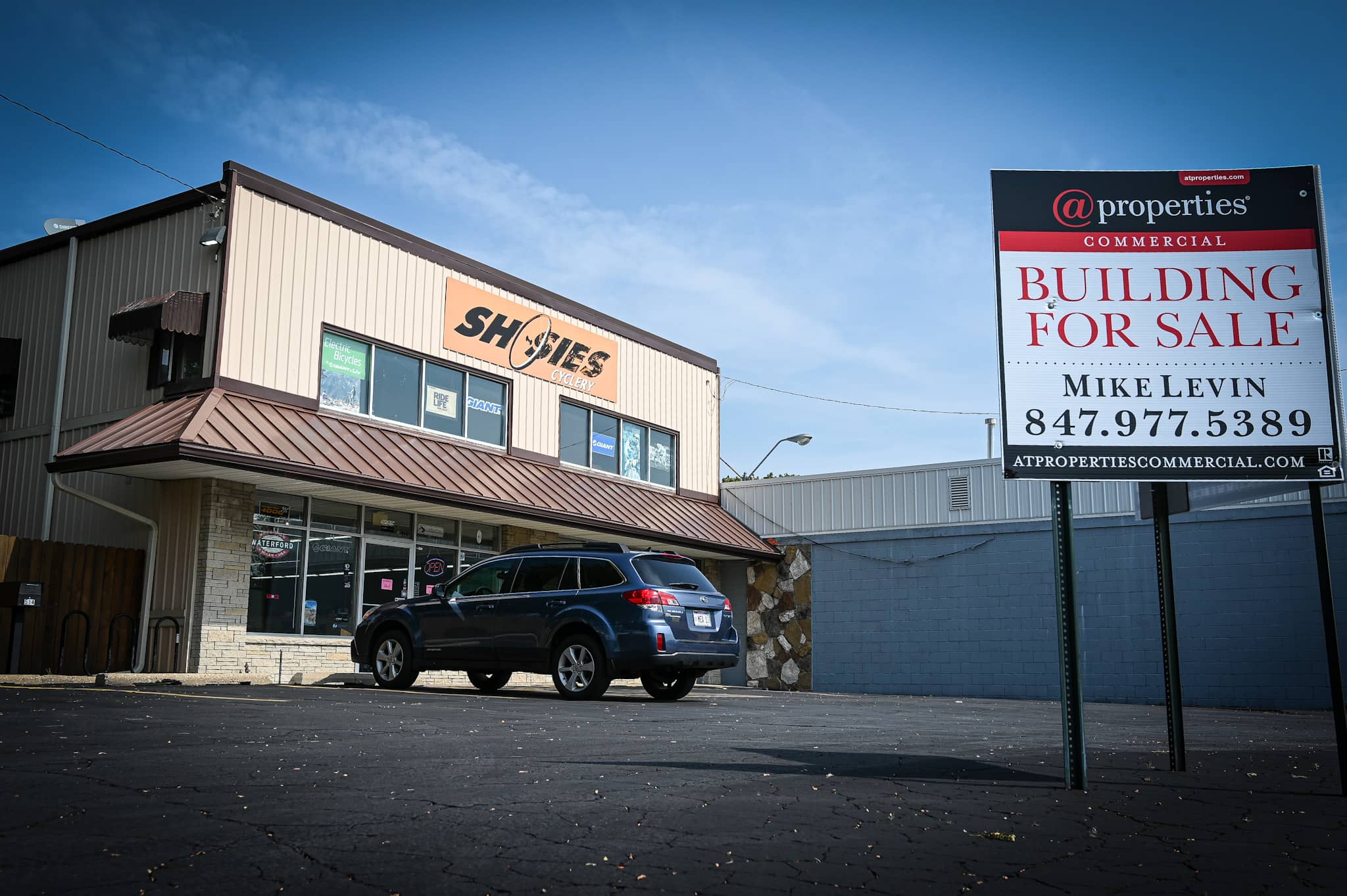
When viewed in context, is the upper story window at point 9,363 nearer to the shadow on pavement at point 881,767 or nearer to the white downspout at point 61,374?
the white downspout at point 61,374

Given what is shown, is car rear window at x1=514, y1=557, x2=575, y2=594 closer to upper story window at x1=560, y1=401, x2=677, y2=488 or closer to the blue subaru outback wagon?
the blue subaru outback wagon

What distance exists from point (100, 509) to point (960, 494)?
49.9 feet

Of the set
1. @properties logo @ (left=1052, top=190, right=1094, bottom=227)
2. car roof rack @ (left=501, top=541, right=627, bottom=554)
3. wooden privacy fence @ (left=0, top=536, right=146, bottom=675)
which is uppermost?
@properties logo @ (left=1052, top=190, right=1094, bottom=227)

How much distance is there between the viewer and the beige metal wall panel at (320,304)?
16.5m

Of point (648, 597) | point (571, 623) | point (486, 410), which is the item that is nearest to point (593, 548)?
point (571, 623)

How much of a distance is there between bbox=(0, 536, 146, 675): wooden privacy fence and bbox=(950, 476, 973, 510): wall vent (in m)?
14.3

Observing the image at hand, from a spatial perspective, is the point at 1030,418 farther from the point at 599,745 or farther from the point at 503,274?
the point at 503,274

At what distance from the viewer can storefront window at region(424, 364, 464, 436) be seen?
64.5 ft

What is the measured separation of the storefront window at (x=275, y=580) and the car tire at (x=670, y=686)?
5.73 meters

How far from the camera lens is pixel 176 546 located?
1602 centimetres

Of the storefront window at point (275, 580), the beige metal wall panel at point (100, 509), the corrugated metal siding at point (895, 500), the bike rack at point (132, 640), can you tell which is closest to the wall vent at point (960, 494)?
the corrugated metal siding at point (895, 500)

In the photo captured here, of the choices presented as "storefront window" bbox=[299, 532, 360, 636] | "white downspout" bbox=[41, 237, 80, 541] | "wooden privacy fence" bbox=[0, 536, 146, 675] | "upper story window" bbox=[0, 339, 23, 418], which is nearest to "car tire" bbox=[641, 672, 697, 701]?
"storefront window" bbox=[299, 532, 360, 636]

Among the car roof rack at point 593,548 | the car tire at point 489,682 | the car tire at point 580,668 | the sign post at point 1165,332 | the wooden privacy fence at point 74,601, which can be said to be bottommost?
the car tire at point 489,682

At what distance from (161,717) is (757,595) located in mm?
17429
